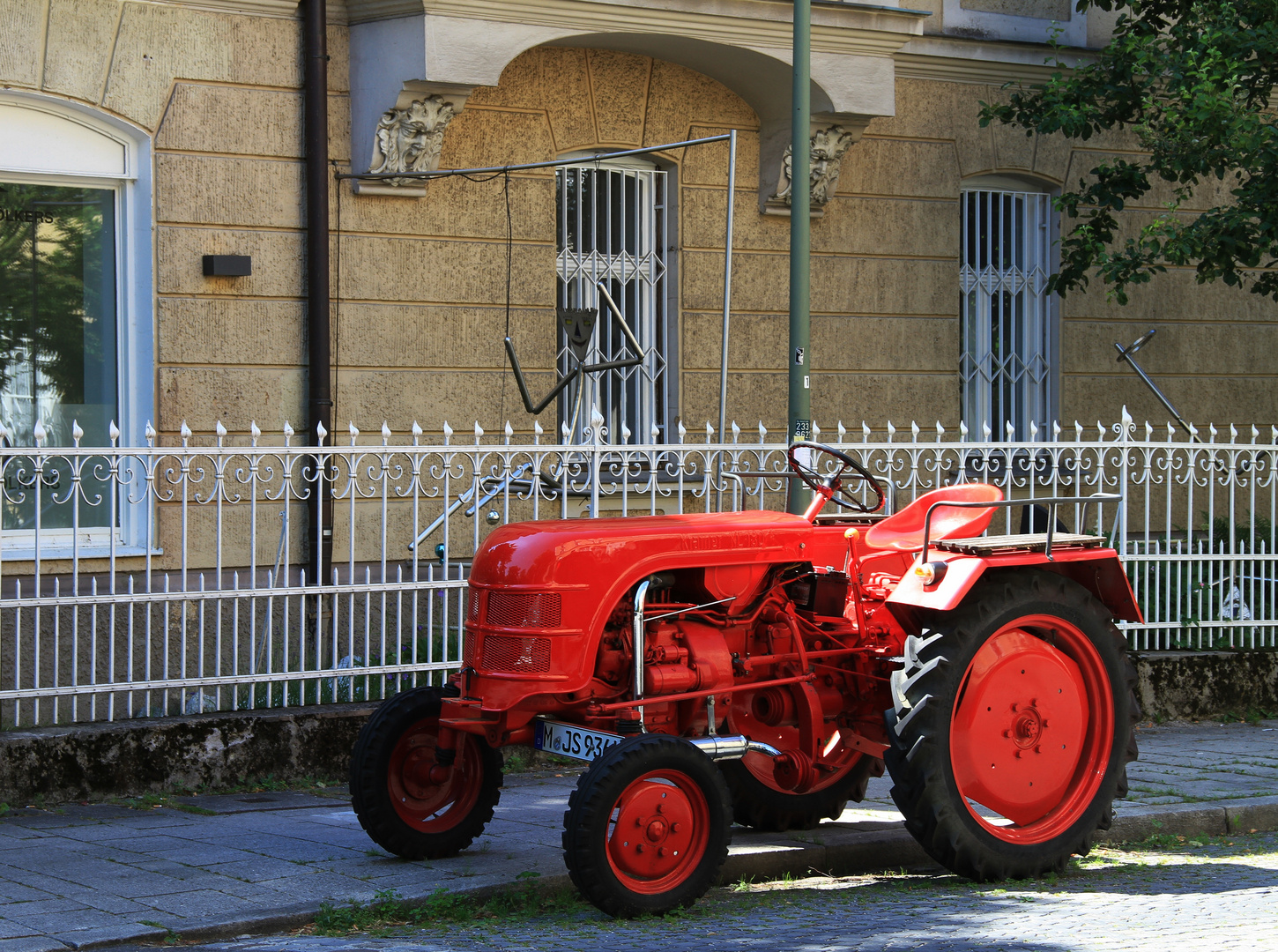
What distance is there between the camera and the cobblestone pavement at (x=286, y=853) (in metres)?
5.62

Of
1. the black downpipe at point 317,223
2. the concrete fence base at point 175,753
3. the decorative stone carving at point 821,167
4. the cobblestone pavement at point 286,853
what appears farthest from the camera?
the decorative stone carving at point 821,167

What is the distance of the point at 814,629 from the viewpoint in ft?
21.3

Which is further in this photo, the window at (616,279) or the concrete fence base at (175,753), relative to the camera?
the window at (616,279)

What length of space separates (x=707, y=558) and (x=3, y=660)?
397 centimetres

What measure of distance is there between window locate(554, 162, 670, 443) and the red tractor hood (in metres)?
5.59

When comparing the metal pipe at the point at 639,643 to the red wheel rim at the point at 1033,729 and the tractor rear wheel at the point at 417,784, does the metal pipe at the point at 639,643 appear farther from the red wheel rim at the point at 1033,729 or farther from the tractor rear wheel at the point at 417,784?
the red wheel rim at the point at 1033,729

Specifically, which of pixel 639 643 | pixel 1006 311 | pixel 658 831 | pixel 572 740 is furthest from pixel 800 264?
pixel 1006 311

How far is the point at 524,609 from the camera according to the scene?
19.6 ft

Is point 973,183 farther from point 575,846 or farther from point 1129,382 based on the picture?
point 575,846

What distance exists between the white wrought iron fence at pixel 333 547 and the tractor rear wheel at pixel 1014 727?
2388 millimetres

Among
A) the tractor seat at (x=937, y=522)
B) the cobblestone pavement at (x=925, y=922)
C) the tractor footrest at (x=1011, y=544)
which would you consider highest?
the tractor seat at (x=937, y=522)

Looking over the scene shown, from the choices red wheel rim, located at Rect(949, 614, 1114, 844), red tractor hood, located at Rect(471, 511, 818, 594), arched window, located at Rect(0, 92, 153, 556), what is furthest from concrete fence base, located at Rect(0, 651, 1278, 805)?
red wheel rim, located at Rect(949, 614, 1114, 844)

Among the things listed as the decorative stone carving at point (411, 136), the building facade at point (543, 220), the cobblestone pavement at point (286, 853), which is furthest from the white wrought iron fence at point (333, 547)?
the decorative stone carving at point (411, 136)

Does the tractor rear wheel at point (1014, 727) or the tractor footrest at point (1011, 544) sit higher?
the tractor footrest at point (1011, 544)
